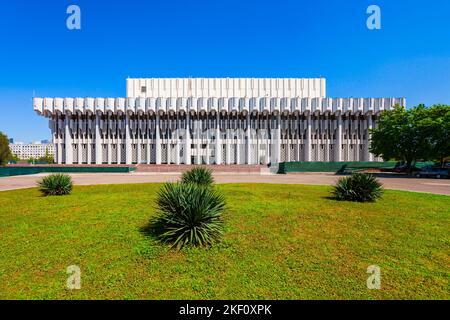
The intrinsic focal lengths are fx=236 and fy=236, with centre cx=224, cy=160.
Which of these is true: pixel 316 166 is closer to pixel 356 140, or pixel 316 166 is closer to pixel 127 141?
pixel 356 140

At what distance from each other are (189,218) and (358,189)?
936 centimetres

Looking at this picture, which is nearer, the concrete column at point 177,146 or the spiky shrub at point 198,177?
the spiky shrub at point 198,177

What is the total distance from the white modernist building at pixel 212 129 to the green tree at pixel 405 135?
2128 centimetres

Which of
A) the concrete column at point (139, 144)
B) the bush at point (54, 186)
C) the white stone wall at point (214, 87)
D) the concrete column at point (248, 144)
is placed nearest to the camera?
the bush at point (54, 186)

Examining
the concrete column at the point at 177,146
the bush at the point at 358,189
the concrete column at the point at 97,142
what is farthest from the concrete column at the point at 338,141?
the concrete column at the point at 97,142

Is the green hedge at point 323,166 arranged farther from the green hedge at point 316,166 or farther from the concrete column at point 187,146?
the concrete column at point 187,146

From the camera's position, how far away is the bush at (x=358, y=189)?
11.8 metres

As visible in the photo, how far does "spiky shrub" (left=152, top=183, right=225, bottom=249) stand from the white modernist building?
159ft

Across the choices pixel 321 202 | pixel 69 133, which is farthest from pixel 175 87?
pixel 321 202

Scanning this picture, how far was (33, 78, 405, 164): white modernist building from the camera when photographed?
180 ft

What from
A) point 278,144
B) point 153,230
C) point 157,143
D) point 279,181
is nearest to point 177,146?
point 157,143

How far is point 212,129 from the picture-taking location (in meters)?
56.2

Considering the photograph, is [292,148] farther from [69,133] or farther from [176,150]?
[69,133]

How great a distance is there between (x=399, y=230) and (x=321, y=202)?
12.0 feet
